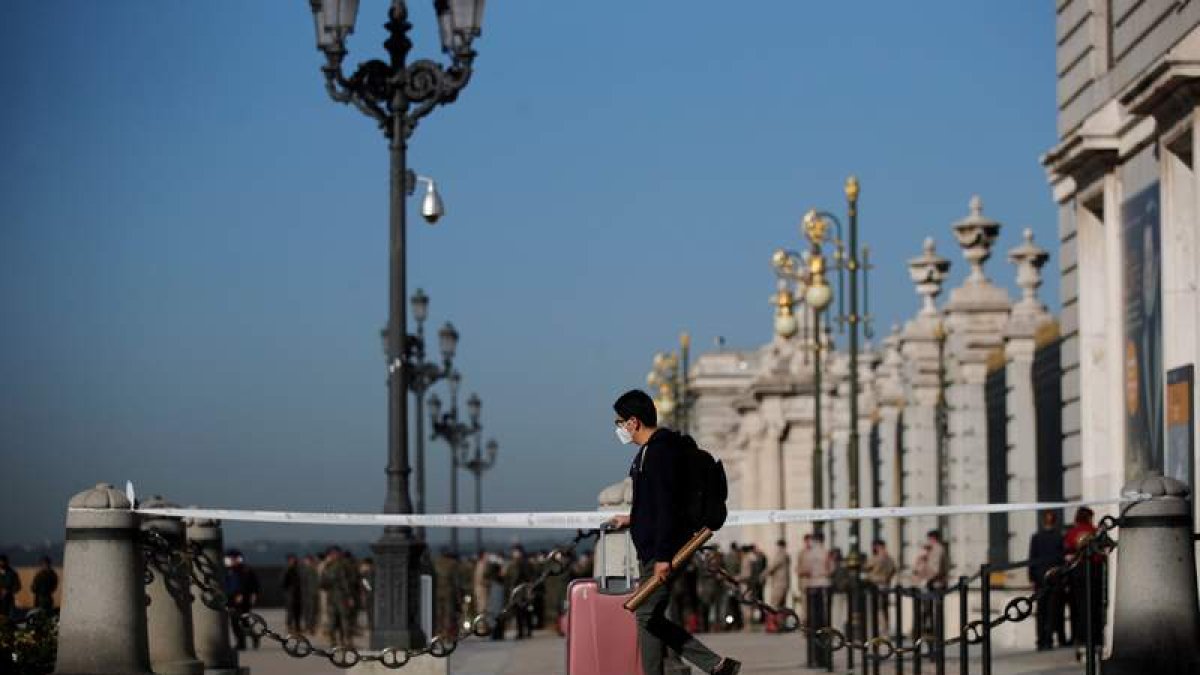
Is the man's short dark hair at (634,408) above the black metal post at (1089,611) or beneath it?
above

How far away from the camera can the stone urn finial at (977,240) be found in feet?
125

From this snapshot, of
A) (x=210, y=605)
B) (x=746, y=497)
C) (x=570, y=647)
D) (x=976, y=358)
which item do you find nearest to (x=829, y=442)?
(x=746, y=497)

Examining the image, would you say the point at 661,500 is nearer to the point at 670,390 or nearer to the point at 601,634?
the point at 601,634

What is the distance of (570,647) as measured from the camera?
48.5 feet

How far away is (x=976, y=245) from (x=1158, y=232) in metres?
16.2

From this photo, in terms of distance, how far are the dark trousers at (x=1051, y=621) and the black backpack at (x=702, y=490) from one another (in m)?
13.6

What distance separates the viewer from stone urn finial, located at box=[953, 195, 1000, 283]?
38.2 metres

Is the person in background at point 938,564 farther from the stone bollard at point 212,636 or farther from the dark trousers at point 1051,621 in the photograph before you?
the stone bollard at point 212,636

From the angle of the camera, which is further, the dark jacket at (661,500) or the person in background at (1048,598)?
the person in background at (1048,598)

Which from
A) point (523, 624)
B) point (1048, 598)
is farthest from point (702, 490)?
point (523, 624)

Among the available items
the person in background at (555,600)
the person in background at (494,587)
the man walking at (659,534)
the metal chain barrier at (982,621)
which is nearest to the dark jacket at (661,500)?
the man walking at (659,534)

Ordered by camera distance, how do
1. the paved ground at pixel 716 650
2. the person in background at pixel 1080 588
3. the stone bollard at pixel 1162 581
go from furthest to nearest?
the paved ground at pixel 716 650 < the person in background at pixel 1080 588 < the stone bollard at pixel 1162 581

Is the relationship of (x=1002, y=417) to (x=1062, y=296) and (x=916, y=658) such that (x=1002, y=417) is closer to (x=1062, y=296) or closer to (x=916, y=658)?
(x=1062, y=296)

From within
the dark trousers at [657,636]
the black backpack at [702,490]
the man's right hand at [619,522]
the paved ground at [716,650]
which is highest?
the black backpack at [702,490]
